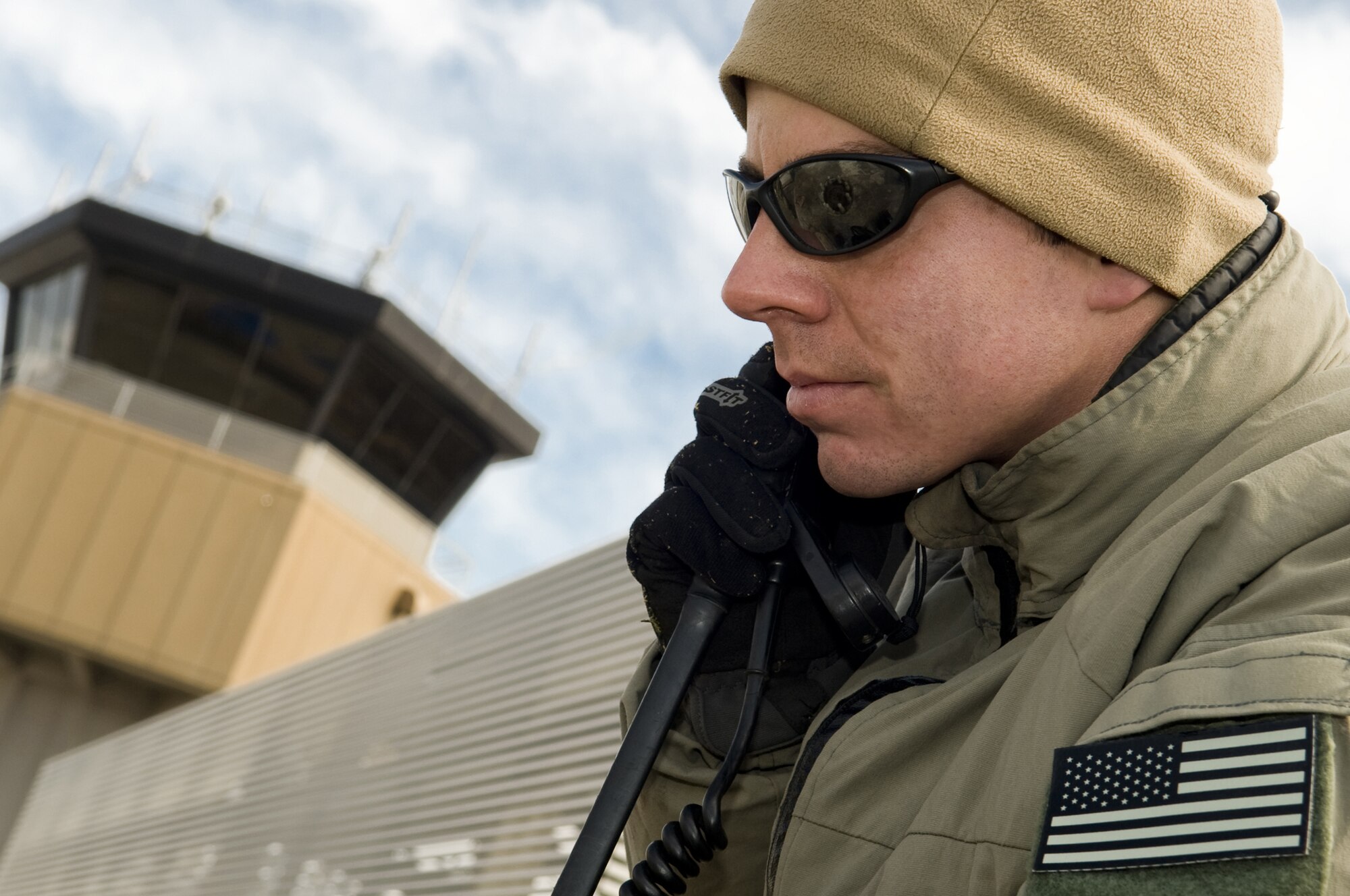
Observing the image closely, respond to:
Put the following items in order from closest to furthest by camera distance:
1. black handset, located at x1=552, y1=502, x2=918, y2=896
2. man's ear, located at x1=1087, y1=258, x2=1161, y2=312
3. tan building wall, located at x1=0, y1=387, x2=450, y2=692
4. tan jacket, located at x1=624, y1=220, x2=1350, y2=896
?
tan jacket, located at x1=624, y1=220, x2=1350, y2=896
man's ear, located at x1=1087, y1=258, x2=1161, y2=312
black handset, located at x1=552, y1=502, x2=918, y2=896
tan building wall, located at x1=0, y1=387, x2=450, y2=692

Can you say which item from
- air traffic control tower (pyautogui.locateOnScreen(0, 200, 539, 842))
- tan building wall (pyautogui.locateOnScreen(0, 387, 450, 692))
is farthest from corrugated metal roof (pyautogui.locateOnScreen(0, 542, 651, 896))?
air traffic control tower (pyautogui.locateOnScreen(0, 200, 539, 842))

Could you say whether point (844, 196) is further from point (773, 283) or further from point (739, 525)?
point (739, 525)

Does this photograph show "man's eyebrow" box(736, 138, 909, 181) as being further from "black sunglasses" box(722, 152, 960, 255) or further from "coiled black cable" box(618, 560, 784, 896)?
"coiled black cable" box(618, 560, 784, 896)

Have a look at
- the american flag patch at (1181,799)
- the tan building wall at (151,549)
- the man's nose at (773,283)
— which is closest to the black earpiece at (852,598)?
the man's nose at (773,283)

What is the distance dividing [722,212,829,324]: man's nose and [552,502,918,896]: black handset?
1.19 feet

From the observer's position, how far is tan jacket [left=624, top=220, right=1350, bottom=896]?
38.4 inches

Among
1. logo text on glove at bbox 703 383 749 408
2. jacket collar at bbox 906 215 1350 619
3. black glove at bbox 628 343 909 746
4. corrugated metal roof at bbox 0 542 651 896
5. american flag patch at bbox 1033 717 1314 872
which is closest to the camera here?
american flag patch at bbox 1033 717 1314 872

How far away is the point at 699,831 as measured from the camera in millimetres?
1772

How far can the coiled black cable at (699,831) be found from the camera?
171 centimetres

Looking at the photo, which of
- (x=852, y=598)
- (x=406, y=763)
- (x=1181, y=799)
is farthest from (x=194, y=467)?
(x=1181, y=799)

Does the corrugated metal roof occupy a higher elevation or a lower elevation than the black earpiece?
higher

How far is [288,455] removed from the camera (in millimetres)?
17312

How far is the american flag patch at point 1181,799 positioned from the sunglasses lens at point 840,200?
0.74 meters

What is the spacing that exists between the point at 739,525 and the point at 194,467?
648 inches
